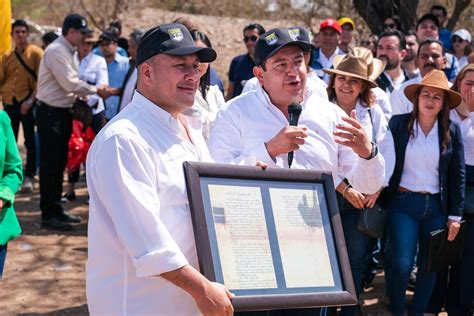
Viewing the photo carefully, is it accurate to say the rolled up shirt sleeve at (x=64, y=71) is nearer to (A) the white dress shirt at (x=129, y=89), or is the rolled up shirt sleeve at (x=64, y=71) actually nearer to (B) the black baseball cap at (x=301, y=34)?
(A) the white dress shirt at (x=129, y=89)

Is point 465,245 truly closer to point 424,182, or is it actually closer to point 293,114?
point 424,182

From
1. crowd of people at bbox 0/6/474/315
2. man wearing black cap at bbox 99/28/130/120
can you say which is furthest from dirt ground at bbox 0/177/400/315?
man wearing black cap at bbox 99/28/130/120

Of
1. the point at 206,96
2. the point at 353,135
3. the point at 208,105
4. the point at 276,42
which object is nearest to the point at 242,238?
the point at 353,135

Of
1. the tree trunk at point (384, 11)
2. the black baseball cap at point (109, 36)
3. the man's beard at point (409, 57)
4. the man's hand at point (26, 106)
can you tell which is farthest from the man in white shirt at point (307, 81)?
the tree trunk at point (384, 11)

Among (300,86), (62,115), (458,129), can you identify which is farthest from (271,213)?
(62,115)

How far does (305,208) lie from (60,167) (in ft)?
21.9

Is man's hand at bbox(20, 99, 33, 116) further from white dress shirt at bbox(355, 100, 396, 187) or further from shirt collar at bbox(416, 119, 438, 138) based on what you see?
shirt collar at bbox(416, 119, 438, 138)

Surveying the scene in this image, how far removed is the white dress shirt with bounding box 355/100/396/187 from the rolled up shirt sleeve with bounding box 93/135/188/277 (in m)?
3.53

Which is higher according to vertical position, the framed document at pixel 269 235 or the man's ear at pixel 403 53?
the framed document at pixel 269 235

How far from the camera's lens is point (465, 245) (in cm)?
678

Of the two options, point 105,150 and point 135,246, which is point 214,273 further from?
point 105,150

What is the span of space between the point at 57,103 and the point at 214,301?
6.88m

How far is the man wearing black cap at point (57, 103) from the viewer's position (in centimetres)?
940

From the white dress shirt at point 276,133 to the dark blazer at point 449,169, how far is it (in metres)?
2.03
